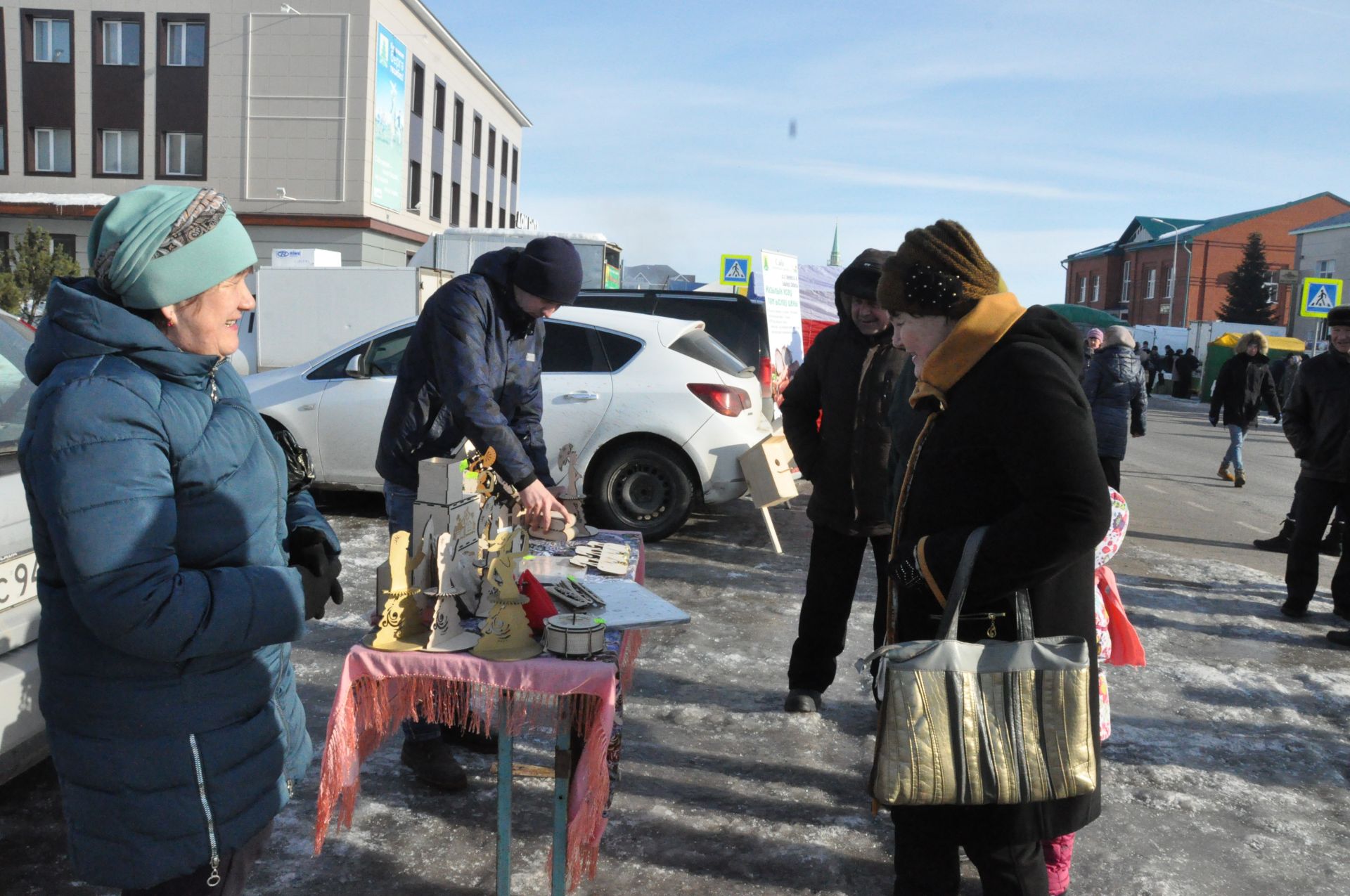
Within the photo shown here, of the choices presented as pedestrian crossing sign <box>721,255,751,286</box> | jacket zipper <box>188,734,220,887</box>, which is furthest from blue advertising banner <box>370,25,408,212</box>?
jacket zipper <box>188,734,220,887</box>

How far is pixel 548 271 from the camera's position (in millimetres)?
3389

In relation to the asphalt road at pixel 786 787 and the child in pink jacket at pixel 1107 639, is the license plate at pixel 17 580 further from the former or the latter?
the child in pink jacket at pixel 1107 639

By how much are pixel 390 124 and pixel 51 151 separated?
10065 mm

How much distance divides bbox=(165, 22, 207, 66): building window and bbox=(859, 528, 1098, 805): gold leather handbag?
33.4 meters

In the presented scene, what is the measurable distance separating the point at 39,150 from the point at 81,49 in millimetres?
3331

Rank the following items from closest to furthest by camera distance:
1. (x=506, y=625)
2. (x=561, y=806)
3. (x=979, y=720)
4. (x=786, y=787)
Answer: (x=979, y=720) < (x=506, y=625) < (x=561, y=806) < (x=786, y=787)

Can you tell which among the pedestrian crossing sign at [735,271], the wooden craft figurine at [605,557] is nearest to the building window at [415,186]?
the pedestrian crossing sign at [735,271]

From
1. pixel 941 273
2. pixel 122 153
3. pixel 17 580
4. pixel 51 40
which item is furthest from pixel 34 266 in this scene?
pixel 941 273

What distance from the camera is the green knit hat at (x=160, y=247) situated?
1669 millimetres

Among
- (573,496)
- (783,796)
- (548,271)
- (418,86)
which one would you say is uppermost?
(418,86)

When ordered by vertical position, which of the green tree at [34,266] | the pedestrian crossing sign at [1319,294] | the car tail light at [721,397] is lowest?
the car tail light at [721,397]

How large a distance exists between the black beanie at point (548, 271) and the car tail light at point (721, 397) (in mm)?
4039

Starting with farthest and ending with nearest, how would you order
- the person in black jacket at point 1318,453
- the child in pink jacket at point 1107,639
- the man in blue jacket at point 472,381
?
the person in black jacket at point 1318,453 → the man in blue jacket at point 472,381 → the child in pink jacket at point 1107,639

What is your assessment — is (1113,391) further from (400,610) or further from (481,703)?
(400,610)
